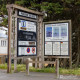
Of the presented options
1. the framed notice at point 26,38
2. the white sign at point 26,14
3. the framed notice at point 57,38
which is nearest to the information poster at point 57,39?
the framed notice at point 57,38

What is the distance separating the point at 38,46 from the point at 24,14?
2.12m

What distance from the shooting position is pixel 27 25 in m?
11.0

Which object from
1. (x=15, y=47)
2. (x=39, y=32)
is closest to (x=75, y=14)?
(x=39, y=32)

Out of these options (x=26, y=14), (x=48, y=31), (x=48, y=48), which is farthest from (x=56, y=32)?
(x=26, y=14)

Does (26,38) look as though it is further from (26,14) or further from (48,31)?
(48,31)

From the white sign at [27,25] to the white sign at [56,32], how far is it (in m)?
0.89

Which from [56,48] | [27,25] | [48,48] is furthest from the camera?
[48,48]

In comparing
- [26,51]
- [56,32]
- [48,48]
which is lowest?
[26,51]

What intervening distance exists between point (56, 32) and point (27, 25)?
1.77 meters

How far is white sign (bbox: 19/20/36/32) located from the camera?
1058 cm

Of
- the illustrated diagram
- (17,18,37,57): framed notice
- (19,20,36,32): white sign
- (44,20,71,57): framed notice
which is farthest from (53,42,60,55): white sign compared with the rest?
(19,20,36,32): white sign

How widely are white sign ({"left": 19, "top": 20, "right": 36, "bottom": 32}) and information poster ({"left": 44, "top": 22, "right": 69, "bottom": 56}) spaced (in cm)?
86

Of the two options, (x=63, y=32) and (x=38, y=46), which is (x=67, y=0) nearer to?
(x=63, y=32)

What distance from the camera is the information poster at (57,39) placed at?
11266 mm
